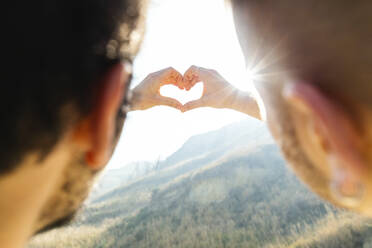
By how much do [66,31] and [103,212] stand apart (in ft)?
59.4

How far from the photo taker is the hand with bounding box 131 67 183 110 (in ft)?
11.2

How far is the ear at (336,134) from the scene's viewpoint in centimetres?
76

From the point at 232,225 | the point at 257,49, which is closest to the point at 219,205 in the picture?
the point at 232,225

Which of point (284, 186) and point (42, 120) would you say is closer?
point (42, 120)

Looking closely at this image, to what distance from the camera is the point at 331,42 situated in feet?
2.69

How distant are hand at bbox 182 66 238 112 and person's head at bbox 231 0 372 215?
252cm

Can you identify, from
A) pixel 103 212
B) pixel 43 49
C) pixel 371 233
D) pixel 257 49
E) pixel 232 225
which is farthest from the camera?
pixel 103 212

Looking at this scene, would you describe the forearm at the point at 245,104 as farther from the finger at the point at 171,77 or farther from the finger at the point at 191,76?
the finger at the point at 171,77

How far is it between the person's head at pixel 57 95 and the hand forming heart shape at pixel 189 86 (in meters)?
2.35

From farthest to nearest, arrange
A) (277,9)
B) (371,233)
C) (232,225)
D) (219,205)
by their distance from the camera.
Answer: (219,205)
(232,225)
(371,233)
(277,9)

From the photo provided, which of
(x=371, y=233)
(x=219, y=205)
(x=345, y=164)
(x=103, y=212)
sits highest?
(x=103, y=212)

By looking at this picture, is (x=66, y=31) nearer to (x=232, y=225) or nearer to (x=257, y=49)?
(x=257, y=49)

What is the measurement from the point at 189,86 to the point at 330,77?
9.53ft

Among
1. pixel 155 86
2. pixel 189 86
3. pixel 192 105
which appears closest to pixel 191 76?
pixel 189 86
